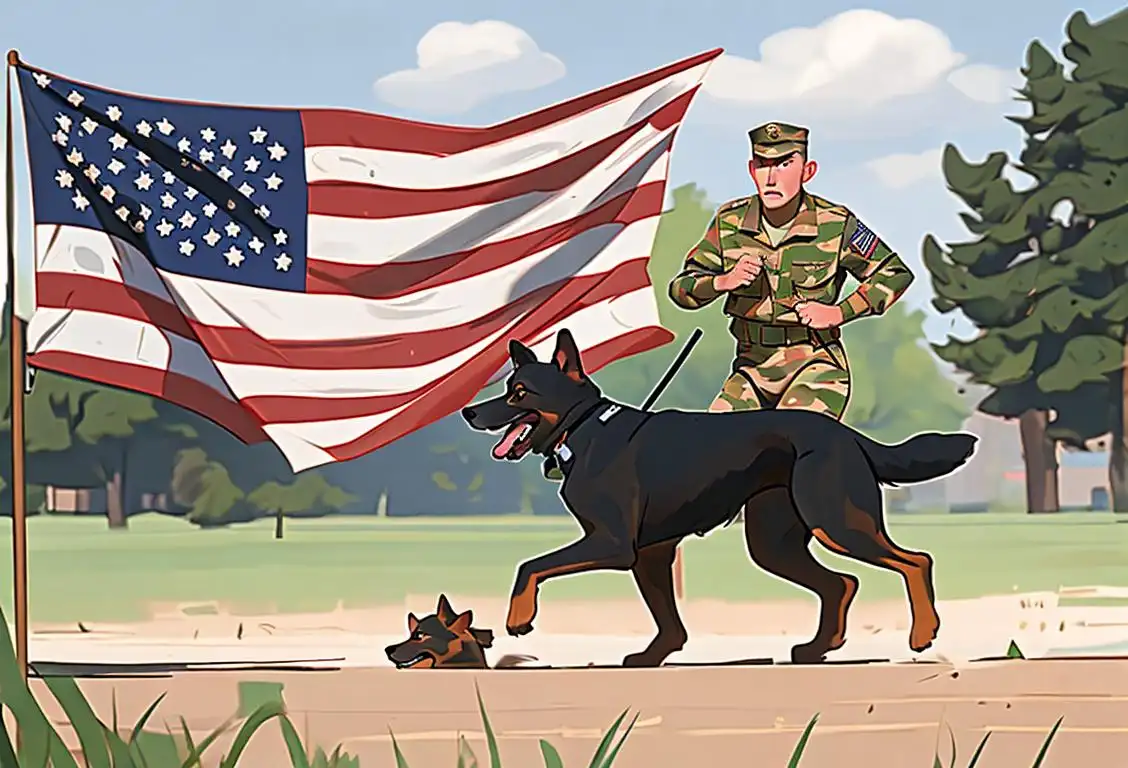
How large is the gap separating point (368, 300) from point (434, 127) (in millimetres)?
652

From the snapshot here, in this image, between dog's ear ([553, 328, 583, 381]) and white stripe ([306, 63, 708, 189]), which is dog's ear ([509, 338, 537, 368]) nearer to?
dog's ear ([553, 328, 583, 381])

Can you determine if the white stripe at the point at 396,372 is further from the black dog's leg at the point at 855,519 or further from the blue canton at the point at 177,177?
the black dog's leg at the point at 855,519

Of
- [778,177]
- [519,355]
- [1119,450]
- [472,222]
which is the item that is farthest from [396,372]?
[1119,450]

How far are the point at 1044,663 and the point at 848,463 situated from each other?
2.66 feet

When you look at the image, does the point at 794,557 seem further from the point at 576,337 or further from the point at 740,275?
the point at 576,337

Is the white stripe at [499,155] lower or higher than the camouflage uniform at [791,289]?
higher

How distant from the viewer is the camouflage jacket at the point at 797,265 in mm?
5066

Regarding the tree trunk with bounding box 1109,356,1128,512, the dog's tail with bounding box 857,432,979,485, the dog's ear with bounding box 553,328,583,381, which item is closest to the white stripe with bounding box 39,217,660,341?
the dog's ear with bounding box 553,328,583,381

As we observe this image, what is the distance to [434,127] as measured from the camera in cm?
537

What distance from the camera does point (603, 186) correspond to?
5.30m

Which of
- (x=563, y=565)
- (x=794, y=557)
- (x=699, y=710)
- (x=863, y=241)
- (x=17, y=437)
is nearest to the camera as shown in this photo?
(x=699, y=710)

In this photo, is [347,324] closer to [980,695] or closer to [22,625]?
[22,625]

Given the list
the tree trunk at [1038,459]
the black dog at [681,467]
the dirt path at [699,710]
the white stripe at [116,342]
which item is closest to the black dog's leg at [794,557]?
the black dog at [681,467]

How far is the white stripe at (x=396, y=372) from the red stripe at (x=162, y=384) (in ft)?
0.26
